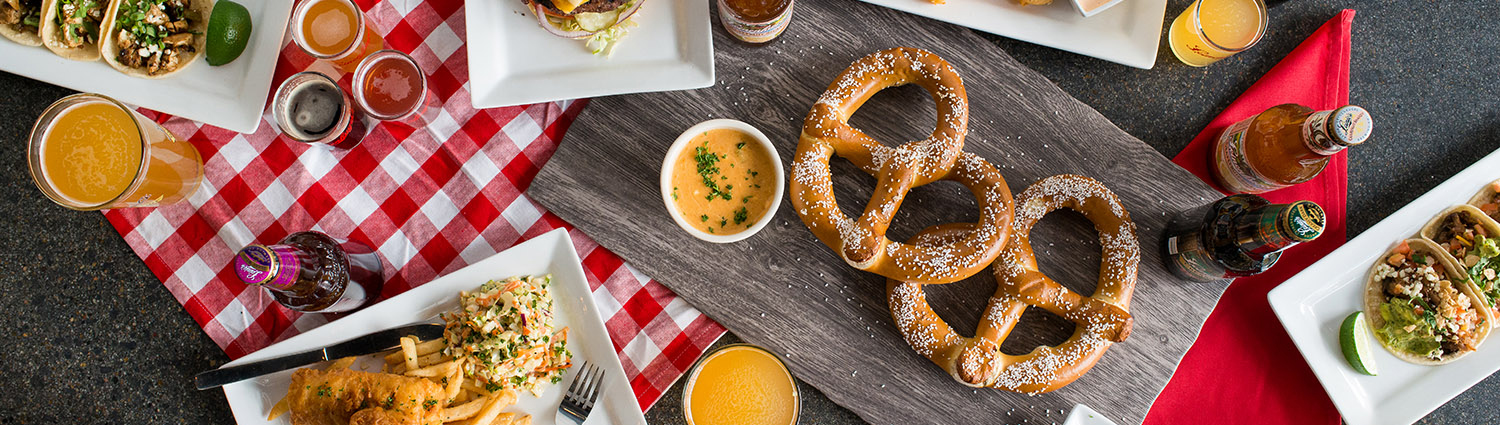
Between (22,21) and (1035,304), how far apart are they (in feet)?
10.4

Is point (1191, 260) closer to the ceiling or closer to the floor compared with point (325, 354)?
closer to the ceiling

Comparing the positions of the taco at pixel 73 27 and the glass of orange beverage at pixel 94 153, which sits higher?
the taco at pixel 73 27

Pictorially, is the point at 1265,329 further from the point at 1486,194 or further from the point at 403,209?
the point at 403,209

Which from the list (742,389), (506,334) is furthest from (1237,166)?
(506,334)

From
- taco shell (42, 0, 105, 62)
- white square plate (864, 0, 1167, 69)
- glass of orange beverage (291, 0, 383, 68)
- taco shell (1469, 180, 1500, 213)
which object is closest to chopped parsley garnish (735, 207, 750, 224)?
white square plate (864, 0, 1167, 69)

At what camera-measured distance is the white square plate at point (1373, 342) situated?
2.30m

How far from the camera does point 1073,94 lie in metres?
2.48

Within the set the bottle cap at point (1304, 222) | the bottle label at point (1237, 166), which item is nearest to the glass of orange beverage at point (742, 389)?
the bottle cap at point (1304, 222)

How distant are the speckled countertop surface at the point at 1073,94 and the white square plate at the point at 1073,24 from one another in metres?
0.13

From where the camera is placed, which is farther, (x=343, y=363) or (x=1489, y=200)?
(x=1489, y=200)

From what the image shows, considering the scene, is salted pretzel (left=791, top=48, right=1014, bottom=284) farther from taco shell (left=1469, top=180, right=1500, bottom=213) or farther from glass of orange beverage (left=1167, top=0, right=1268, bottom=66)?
taco shell (left=1469, top=180, right=1500, bottom=213)

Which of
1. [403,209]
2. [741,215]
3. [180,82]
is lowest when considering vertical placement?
[403,209]

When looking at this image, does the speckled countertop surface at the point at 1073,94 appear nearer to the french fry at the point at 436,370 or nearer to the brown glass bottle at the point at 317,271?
the brown glass bottle at the point at 317,271

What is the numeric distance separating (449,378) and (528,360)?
22cm
